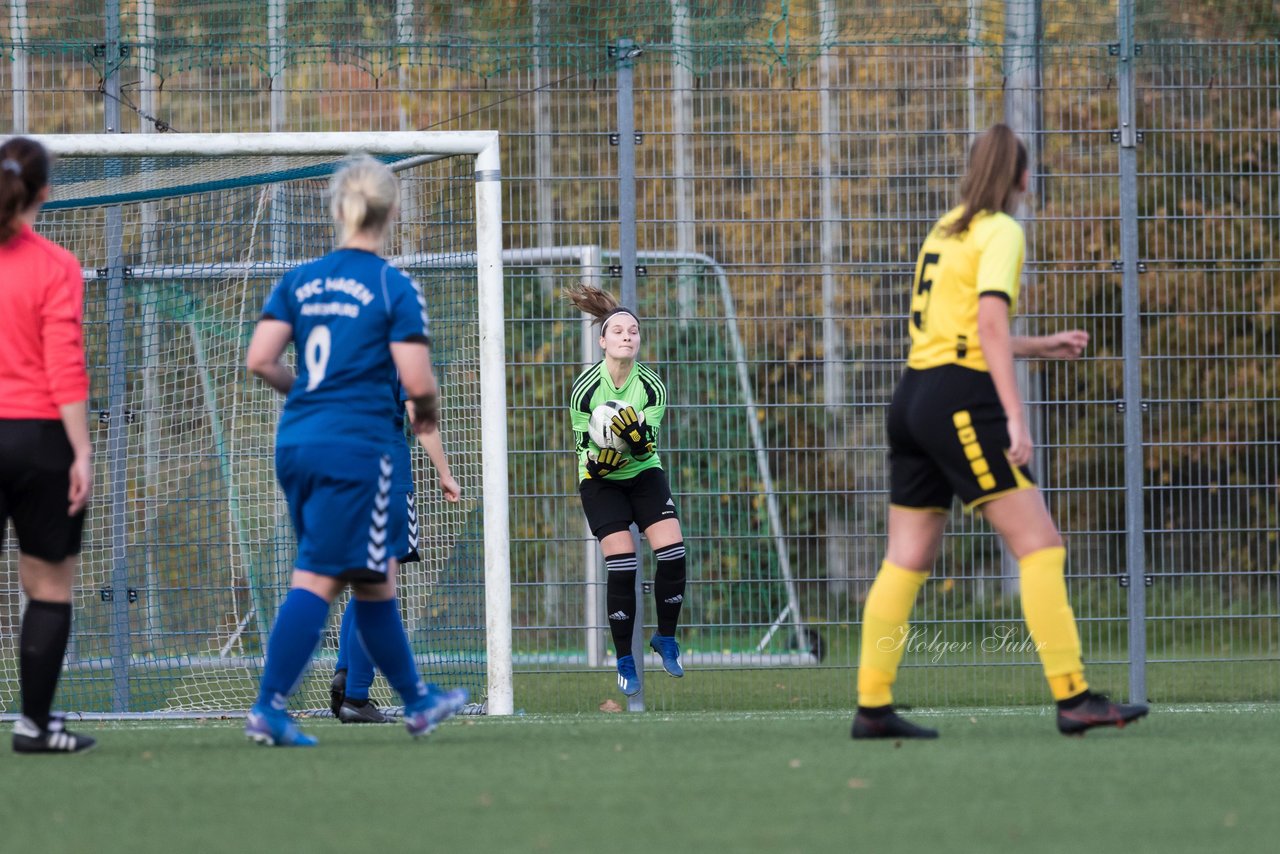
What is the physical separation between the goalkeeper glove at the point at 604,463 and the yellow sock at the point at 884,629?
266cm

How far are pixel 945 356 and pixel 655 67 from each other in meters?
3.83

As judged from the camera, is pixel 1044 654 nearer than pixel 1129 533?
Yes

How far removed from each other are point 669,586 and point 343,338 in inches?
131

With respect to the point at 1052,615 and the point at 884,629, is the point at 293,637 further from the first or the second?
the point at 1052,615

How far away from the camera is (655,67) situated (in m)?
8.78

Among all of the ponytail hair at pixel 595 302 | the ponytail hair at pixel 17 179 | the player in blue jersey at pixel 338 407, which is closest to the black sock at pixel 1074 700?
the player in blue jersey at pixel 338 407

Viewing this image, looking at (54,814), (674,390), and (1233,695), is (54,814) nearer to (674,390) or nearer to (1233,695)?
(674,390)

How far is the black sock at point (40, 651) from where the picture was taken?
213 inches

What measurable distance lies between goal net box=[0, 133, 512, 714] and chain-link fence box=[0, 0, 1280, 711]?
44 centimetres

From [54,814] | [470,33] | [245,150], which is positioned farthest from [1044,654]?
[470,33]

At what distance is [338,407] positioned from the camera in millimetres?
5242

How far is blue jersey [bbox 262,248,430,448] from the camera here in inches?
207

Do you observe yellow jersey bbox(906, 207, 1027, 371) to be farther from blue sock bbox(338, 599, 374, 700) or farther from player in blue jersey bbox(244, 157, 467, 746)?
blue sock bbox(338, 599, 374, 700)

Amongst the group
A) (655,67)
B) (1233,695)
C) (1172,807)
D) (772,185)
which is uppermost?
(655,67)
